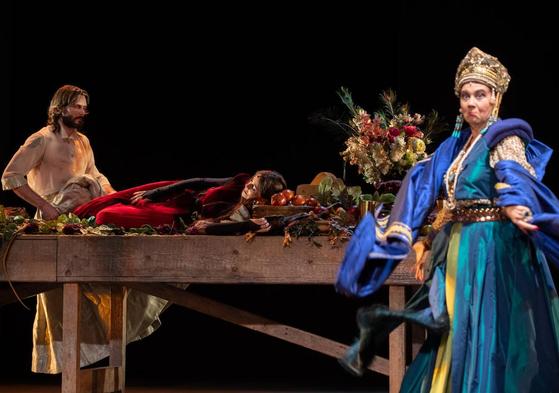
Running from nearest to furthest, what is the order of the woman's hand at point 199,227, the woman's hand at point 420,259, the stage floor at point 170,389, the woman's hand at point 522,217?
the woman's hand at point 522,217, the woman's hand at point 420,259, the woman's hand at point 199,227, the stage floor at point 170,389

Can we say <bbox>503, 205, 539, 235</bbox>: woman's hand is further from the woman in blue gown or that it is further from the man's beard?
the man's beard

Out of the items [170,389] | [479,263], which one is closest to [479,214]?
[479,263]

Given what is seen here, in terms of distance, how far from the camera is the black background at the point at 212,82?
7.14 metres

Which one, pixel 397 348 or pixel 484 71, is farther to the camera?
pixel 397 348

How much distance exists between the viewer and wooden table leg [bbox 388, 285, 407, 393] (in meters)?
5.16

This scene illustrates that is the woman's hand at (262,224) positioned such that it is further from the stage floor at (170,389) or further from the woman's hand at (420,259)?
the stage floor at (170,389)

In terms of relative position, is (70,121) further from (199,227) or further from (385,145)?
(385,145)

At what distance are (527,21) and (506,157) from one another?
2.99 meters

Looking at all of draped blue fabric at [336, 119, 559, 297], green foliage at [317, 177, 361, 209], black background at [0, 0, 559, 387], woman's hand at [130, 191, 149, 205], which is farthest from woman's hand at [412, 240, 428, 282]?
black background at [0, 0, 559, 387]

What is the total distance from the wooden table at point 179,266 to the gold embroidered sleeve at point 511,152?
1216mm

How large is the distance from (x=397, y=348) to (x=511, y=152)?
4.92 ft

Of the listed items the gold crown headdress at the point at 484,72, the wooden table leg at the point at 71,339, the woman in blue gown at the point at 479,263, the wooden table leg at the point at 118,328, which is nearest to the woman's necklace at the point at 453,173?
the woman in blue gown at the point at 479,263

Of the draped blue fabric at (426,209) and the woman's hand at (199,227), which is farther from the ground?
the draped blue fabric at (426,209)

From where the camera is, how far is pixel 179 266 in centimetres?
523
